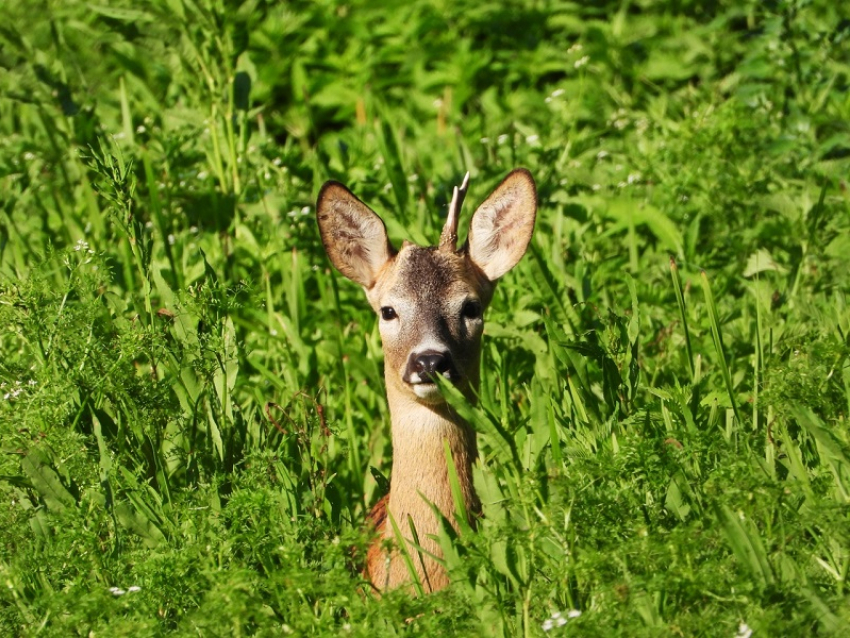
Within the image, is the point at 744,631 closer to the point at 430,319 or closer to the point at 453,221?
the point at 430,319

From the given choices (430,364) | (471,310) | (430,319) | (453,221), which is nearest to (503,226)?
(453,221)

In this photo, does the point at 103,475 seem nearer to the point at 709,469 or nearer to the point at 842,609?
the point at 709,469

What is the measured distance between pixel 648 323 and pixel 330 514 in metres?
1.74

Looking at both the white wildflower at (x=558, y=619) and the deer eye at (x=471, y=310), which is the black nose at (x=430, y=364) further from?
the white wildflower at (x=558, y=619)

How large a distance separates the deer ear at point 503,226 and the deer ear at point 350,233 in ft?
0.96

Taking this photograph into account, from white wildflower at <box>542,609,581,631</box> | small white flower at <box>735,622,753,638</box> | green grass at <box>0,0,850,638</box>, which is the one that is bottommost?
small white flower at <box>735,622,753,638</box>

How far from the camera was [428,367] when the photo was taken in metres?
3.83

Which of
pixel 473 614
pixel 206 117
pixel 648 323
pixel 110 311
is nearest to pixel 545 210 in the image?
pixel 648 323

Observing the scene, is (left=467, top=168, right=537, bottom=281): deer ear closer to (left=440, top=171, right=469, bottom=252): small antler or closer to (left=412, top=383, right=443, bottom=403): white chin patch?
(left=440, top=171, right=469, bottom=252): small antler

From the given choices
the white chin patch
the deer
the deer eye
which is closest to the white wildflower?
the deer

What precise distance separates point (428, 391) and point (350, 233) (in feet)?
2.55

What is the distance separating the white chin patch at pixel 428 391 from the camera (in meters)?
3.85

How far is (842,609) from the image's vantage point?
2941 mm

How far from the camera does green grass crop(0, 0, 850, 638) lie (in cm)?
313
